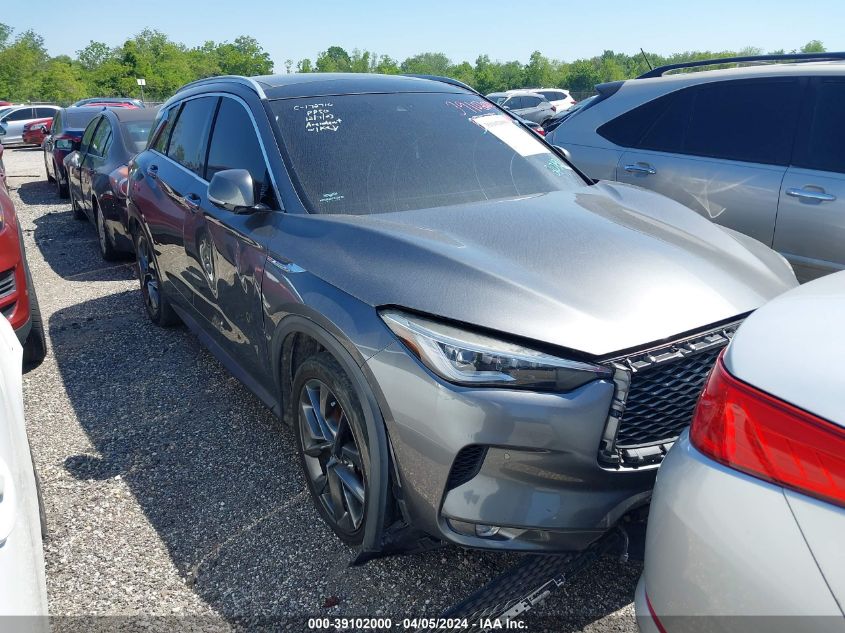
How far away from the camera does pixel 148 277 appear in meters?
5.17

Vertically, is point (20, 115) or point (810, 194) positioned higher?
point (20, 115)

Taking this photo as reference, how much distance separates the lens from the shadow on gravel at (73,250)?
22.8 ft

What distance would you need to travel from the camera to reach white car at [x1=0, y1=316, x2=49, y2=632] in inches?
54.7

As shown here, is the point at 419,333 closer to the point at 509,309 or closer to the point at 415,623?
the point at 509,309

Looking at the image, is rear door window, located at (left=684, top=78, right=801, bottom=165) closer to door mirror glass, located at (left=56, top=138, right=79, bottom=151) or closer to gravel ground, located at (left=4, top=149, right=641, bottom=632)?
gravel ground, located at (left=4, top=149, right=641, bottom=632)

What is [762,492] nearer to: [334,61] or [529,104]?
[529,104]

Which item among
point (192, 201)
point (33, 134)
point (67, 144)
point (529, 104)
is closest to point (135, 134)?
point (67, 144)

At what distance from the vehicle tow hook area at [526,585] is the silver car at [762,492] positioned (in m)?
0.56

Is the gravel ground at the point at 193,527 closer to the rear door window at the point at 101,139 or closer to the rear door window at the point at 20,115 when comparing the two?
the rear door window at the point at 101,139

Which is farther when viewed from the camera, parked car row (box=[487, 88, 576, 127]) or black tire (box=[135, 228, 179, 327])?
parked car row (box=[487, 88, 576, 127])

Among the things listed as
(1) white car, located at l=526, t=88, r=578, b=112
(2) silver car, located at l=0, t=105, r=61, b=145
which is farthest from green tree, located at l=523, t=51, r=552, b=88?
(2) silver car, located at l=0, t=105, r=61, b=145

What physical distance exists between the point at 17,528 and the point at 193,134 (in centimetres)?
301

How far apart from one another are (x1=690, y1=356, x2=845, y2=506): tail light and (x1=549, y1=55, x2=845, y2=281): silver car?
3.02m

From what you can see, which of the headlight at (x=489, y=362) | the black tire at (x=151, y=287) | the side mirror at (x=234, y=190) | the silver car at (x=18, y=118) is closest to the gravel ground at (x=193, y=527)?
the black tire at (x=151, y=287)
